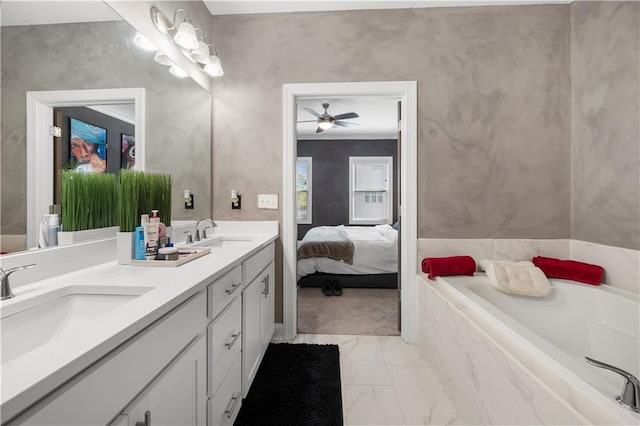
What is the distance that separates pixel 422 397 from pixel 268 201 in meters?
1.69

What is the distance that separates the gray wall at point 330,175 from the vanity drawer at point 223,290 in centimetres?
487

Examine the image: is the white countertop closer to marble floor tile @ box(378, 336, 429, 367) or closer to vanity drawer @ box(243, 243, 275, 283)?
vanity drawer @ box(243, 243, 275, 283)

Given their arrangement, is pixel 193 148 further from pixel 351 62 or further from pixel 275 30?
pixel 351 62

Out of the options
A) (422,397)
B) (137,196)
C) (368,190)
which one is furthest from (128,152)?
(368,190)

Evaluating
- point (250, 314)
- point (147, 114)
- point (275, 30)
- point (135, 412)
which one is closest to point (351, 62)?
point (275, 30)

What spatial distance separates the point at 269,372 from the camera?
1.92 m

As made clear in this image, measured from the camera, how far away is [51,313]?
89 centimetres

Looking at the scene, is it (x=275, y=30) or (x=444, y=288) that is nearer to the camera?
(x=444, y=288)

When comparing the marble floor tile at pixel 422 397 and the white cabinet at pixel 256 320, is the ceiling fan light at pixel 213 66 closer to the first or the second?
the white cabinet at pixel 256 320

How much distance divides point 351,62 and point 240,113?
980mm

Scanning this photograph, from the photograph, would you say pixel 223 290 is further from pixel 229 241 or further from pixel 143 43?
pixel 143 43

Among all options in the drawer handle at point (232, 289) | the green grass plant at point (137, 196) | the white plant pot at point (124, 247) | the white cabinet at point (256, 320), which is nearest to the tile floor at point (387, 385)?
the white cabinet at point (256, 320)

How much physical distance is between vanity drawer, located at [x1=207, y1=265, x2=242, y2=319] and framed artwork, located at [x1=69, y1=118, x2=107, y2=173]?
2.34 feet

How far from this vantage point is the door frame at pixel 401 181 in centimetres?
232
